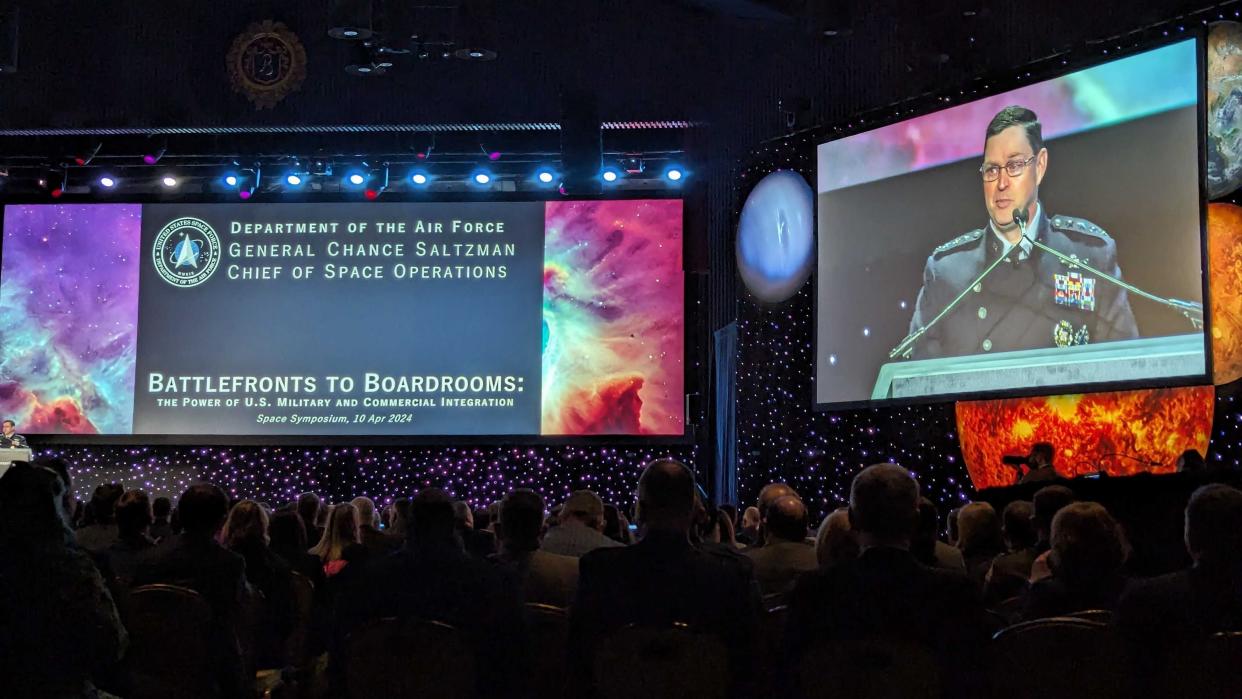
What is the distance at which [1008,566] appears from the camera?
4.02 m

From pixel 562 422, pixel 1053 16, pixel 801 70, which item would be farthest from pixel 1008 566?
pixel 562 422

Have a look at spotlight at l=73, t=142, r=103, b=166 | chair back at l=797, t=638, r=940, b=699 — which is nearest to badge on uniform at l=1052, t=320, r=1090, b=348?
chair back at l=797, t=638, r=940, b=699

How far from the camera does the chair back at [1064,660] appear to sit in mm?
2525

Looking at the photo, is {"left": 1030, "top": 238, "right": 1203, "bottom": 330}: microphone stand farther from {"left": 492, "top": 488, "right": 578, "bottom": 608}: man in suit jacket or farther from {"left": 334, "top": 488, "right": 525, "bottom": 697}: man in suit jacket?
{"left": 334, "top": 488, "right": 525, "bottom": 697}: man in suit jacket

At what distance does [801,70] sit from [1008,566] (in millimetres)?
6533

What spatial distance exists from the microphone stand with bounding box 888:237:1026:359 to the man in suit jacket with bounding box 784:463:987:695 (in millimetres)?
5610

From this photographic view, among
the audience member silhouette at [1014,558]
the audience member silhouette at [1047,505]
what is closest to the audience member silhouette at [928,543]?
the audience member silhouette at [1014,558]

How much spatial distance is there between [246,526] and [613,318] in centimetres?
748

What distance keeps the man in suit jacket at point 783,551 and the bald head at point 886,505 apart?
1.36 meters

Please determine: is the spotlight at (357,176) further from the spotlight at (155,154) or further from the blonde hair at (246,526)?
the blonde hair at (246,526)

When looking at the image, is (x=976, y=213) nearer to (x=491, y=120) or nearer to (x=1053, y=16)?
(x=1053, y=16)

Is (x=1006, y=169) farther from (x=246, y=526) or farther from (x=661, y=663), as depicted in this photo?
(x=661, y=663)

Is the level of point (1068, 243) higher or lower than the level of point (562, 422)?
higher

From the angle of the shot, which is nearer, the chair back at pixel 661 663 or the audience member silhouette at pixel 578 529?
the chair back at pixel 661 663
